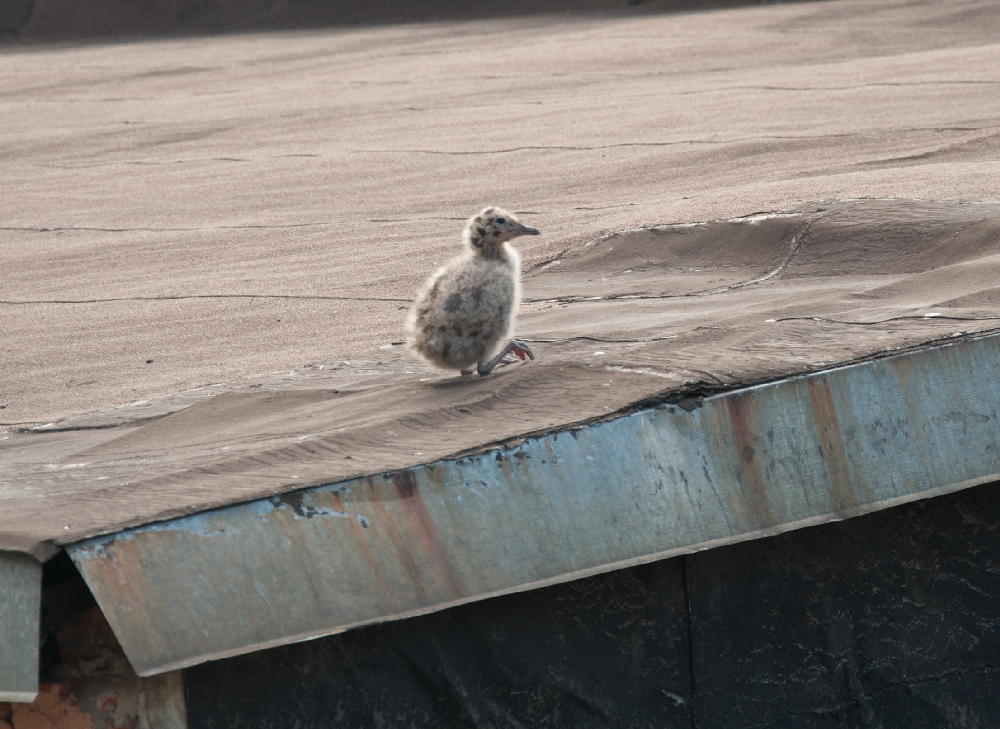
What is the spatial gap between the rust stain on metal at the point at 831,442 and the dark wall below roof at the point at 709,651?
292mm

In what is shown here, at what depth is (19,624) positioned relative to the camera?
3.14 meters

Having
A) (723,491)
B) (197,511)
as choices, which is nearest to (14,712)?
(197,511)

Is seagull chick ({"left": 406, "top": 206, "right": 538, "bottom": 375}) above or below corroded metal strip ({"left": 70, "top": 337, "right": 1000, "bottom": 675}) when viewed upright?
above

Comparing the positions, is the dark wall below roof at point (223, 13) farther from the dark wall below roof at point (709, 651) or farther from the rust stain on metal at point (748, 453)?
the rust stain on metal at point (748, 453)

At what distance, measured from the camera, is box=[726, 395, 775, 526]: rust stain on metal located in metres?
3.65

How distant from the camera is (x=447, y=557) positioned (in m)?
3.44

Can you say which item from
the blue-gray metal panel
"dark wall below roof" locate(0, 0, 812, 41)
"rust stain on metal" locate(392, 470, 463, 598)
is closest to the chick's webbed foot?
Result: "rust stain on metal" locate(392, 470, 463, 598)

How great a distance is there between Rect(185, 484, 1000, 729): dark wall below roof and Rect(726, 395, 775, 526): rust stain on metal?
30 centimetres

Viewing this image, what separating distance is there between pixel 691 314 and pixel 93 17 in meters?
24.6

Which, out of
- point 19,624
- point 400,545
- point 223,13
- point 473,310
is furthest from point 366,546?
point 223,13

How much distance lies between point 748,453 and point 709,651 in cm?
76

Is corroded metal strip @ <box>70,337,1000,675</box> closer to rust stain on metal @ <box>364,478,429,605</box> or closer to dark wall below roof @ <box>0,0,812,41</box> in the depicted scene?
rust stain on metal @ <box>364,478,429,605</box>

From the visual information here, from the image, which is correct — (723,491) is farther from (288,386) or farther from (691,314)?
(288,386)

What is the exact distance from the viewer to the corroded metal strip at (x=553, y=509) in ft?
10.6
